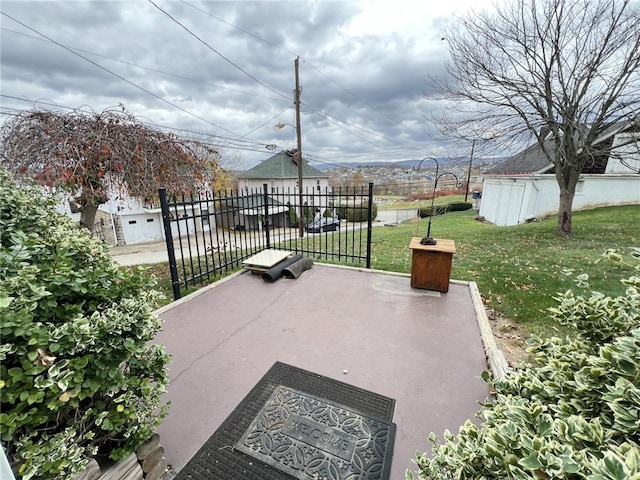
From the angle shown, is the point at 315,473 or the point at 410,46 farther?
the point at 410,46

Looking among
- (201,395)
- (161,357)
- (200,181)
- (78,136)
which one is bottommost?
(201,395)

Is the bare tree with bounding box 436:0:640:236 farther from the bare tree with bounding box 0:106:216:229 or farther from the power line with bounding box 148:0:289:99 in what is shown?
the bare tree with bounding box 0:106:216:229

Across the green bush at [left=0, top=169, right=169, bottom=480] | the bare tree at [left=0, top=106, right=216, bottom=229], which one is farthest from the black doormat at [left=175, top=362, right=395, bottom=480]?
the bare tree at [left=0, top=106, right=216, bottom=229]

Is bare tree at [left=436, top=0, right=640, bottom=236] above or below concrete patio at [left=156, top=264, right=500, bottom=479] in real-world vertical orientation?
above

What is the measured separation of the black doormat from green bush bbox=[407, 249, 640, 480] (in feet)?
2.50

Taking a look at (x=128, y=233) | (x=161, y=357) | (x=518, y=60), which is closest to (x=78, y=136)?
(x=161, y=357)

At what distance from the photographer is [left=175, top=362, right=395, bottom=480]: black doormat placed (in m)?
1.54

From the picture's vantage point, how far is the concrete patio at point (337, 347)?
1887 mm

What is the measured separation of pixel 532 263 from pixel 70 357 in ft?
22.2

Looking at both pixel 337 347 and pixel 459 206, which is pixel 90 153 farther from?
pixel 459 206

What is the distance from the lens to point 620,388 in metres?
0.82

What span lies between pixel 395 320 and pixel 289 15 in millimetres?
5899

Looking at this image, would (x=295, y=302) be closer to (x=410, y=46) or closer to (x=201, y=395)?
(x=201, y=395)

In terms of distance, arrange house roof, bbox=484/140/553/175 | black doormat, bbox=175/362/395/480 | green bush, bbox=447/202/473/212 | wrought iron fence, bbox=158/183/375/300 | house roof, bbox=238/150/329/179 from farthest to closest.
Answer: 1. green bush, bbox=447/202/473/212
2. house roof, bbox=238/150/329/179
3. house roof, bbox=484/140/553/175
4. wrought iron fence, bbox=158/183/375/300
5. black doormat, bbox=175/362/395/480
